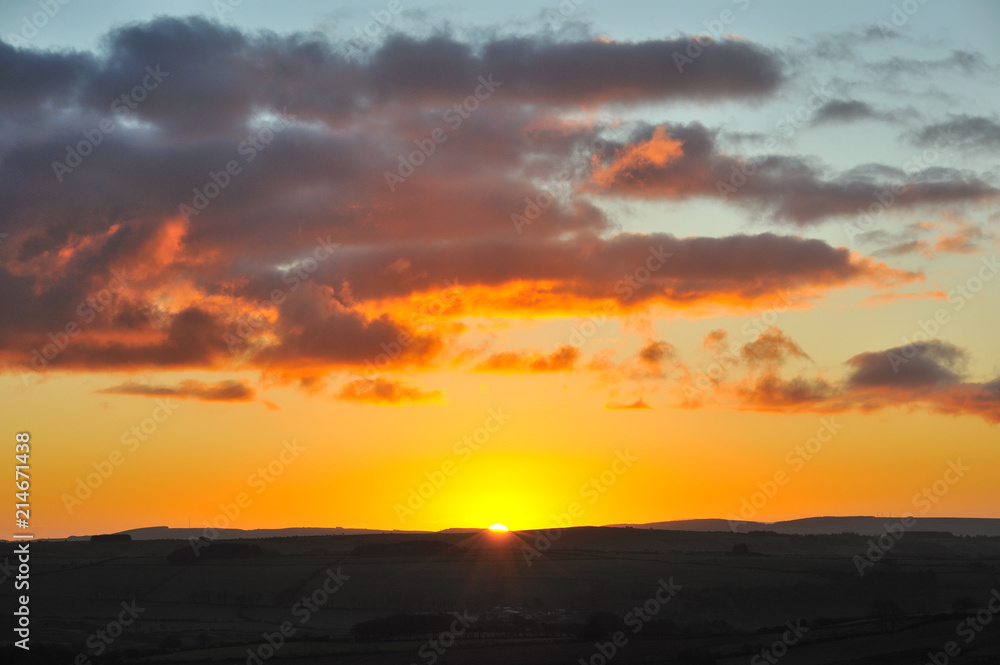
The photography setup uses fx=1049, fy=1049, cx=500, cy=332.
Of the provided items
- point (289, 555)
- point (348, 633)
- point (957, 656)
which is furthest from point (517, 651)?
point (289, 555)

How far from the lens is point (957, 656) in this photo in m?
72.8

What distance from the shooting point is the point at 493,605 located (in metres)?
109

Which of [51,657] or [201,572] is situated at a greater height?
[201,572]

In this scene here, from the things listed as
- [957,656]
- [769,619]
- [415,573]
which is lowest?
[957,656]

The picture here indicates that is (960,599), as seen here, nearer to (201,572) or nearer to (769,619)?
(769,619)

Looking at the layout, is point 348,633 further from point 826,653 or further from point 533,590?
point 826,653

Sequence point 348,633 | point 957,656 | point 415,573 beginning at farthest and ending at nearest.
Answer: point 415,573 → point 348,633 → point 957,656

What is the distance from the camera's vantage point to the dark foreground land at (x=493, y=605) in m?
77.8

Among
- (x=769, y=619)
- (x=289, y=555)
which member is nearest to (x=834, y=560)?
(x=769, y=619)

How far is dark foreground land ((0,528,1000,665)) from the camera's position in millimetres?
77812

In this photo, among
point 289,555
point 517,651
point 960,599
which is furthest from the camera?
point 289,555

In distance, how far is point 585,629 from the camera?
8506 cm

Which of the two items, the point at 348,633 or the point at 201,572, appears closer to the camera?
the point at 348,633

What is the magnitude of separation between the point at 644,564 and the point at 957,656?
6733cm
